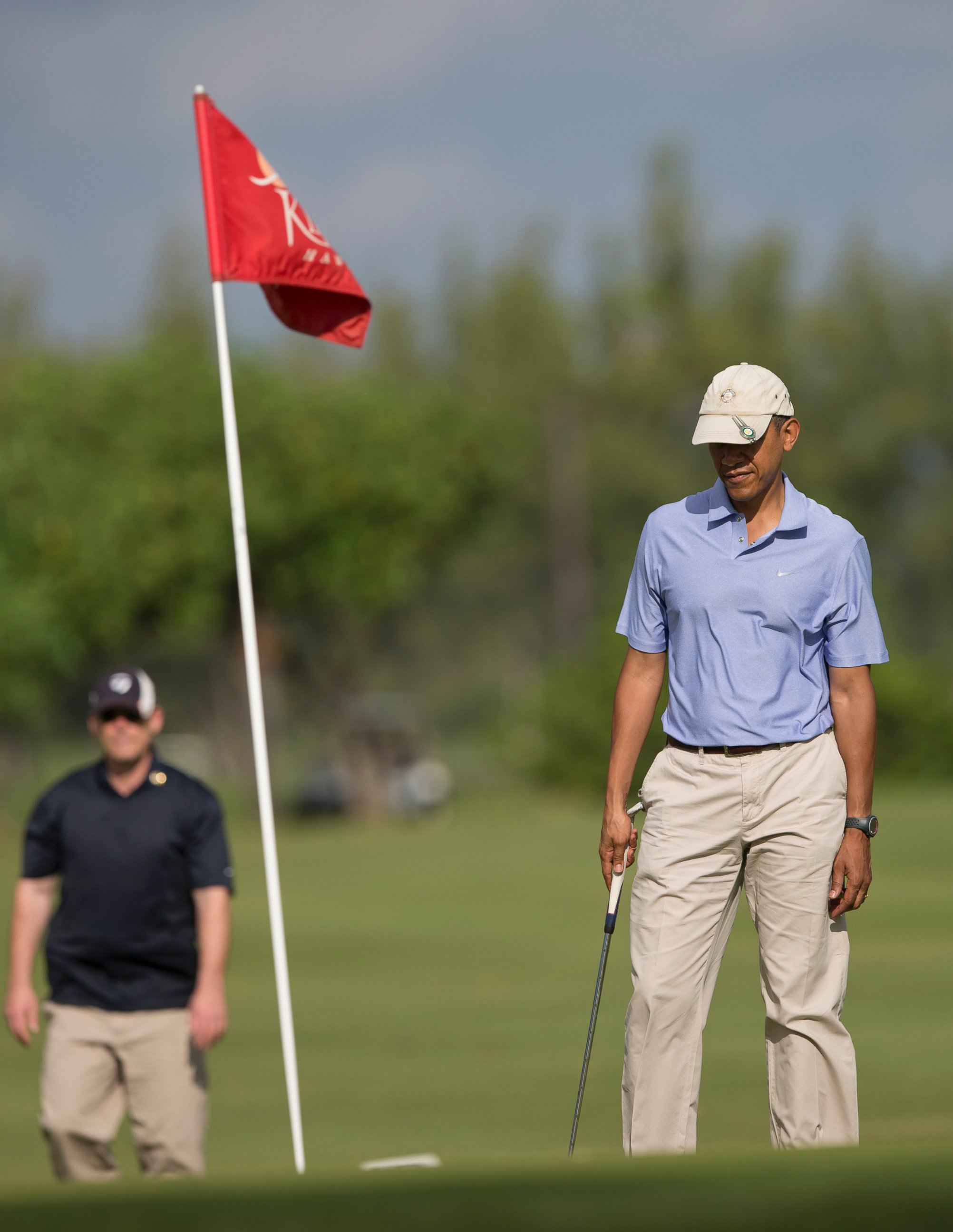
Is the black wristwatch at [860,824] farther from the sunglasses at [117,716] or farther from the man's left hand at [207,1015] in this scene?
the sunglasses at [117,716]

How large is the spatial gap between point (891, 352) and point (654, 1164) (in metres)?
74.8

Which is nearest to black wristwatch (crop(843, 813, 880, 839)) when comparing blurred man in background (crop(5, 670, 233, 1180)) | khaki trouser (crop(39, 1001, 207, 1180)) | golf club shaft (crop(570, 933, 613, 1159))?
golf club shaft (crop(570, 933, 613, 1159))

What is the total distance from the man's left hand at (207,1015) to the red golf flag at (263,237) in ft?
8.85

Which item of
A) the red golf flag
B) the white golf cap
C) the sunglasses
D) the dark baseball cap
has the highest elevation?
the red golf flag

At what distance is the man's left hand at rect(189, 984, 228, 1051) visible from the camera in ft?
21.9

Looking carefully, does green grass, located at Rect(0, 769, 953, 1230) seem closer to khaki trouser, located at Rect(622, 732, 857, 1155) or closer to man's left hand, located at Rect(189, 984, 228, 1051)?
khaki trouser, located at Rect(622, 732, 857, 1155)

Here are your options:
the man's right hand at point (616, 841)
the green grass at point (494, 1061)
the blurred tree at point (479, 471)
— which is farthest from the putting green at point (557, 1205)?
the blurred tree at point (479, 471)

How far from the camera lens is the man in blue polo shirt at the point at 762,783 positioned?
5492 millimetres

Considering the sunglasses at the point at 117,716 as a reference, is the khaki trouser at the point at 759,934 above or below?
below

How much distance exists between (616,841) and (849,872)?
690mm

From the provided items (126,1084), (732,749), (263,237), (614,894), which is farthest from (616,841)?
(263,237)

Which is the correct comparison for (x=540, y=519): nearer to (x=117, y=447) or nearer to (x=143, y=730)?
(x=117, y=447)

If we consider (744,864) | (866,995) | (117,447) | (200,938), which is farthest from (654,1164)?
(117,447)

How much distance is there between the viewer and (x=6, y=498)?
39.0 metres
